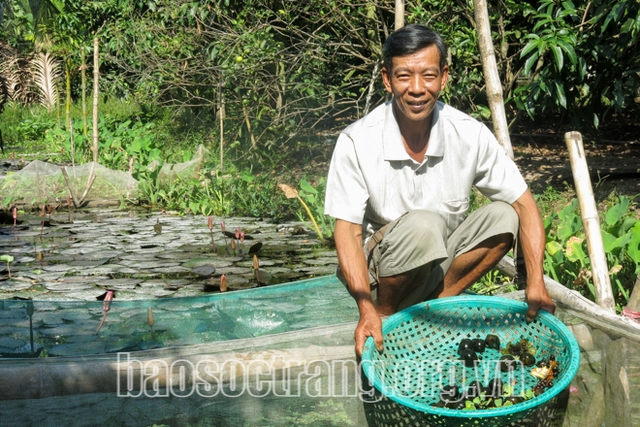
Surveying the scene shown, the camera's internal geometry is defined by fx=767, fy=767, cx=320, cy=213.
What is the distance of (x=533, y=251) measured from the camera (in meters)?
2.73

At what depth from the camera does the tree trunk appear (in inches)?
144

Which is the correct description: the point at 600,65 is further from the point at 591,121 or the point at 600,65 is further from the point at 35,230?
the point at 35,230

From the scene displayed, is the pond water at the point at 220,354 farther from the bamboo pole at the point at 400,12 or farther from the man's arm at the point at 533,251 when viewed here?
the bamboo pole at the point at 400,12

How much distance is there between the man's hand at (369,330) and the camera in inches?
96.9

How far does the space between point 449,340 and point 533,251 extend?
442mm

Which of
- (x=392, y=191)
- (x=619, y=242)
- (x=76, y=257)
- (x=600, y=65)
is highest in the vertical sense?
(x=600, y=65)

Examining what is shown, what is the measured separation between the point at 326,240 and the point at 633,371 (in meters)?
3.70

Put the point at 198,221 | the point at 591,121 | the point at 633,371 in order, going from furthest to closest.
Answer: the point at 198,221
the point at 591,121
the point at 633,371

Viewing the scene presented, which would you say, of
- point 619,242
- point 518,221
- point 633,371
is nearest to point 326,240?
point 619,242

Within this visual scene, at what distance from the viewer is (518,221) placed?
2799 millimetres

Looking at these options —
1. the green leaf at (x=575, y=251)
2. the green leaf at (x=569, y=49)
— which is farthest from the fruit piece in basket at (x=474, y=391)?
the green leaf at (x=569, y=49)

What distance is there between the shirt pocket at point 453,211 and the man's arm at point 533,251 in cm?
19

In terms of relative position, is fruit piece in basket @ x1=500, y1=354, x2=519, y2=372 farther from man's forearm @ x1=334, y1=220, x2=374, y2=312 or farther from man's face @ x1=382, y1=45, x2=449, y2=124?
man's face @ x1=382, y1=45, x2=449, y2=124

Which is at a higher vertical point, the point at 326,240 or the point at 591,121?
the point at 591,121
